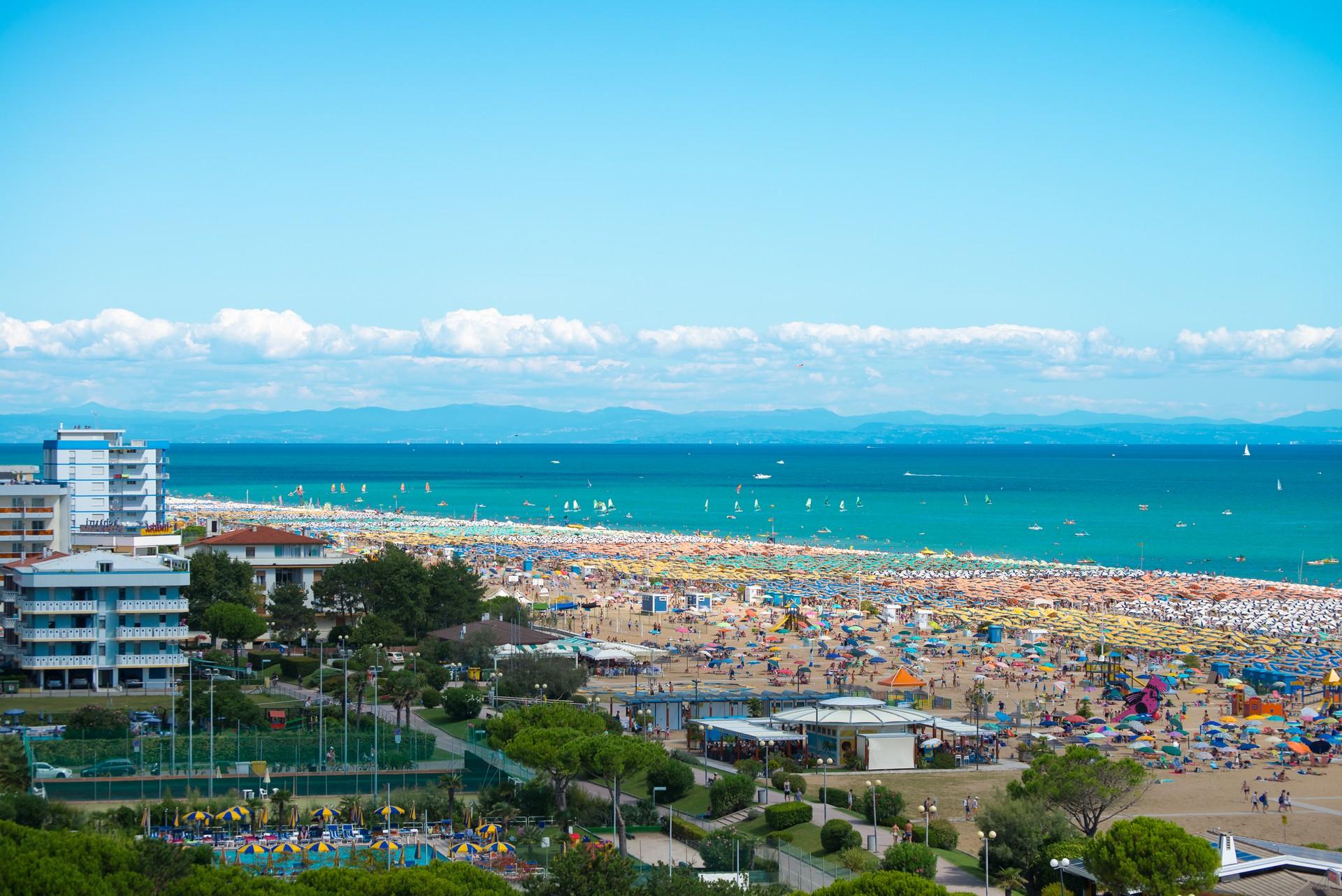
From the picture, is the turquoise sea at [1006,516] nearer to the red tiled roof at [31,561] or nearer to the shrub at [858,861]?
the red tiled roof at [31,561]

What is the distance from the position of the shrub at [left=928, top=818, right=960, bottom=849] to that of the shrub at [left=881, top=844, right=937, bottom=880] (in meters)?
3.43

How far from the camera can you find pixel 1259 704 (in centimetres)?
4388

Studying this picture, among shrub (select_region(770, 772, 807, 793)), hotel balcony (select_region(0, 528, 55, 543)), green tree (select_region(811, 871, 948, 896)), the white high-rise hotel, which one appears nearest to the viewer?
green tree (select_region(811, 871, 948, 896))

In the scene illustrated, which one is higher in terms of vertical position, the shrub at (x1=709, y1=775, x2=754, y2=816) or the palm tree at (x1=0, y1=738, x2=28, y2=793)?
the palm tree at (x1=0, y1=738, x2=28, y2=793)

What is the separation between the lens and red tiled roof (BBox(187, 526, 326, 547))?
183 feet

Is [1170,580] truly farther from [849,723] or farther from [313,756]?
[313,756]

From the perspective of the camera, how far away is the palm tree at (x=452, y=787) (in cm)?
2762

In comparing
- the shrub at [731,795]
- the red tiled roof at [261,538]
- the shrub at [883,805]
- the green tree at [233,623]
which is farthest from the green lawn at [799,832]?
the red tiled roof at [261,538]

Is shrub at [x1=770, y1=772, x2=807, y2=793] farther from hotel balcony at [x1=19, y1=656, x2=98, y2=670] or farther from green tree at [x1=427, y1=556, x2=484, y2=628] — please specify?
green tree at [x1=427, y1=556, x2=484, y2=628]

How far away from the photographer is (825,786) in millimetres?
30156

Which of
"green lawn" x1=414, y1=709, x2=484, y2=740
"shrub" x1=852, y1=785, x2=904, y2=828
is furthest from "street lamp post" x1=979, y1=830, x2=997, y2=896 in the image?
"green lawn" x1=414, y1=709, x2=484, y2=740

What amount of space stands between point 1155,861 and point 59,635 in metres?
30.9

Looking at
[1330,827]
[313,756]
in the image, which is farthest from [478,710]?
[1330,827]

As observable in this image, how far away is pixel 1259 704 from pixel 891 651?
1587 centimetres
